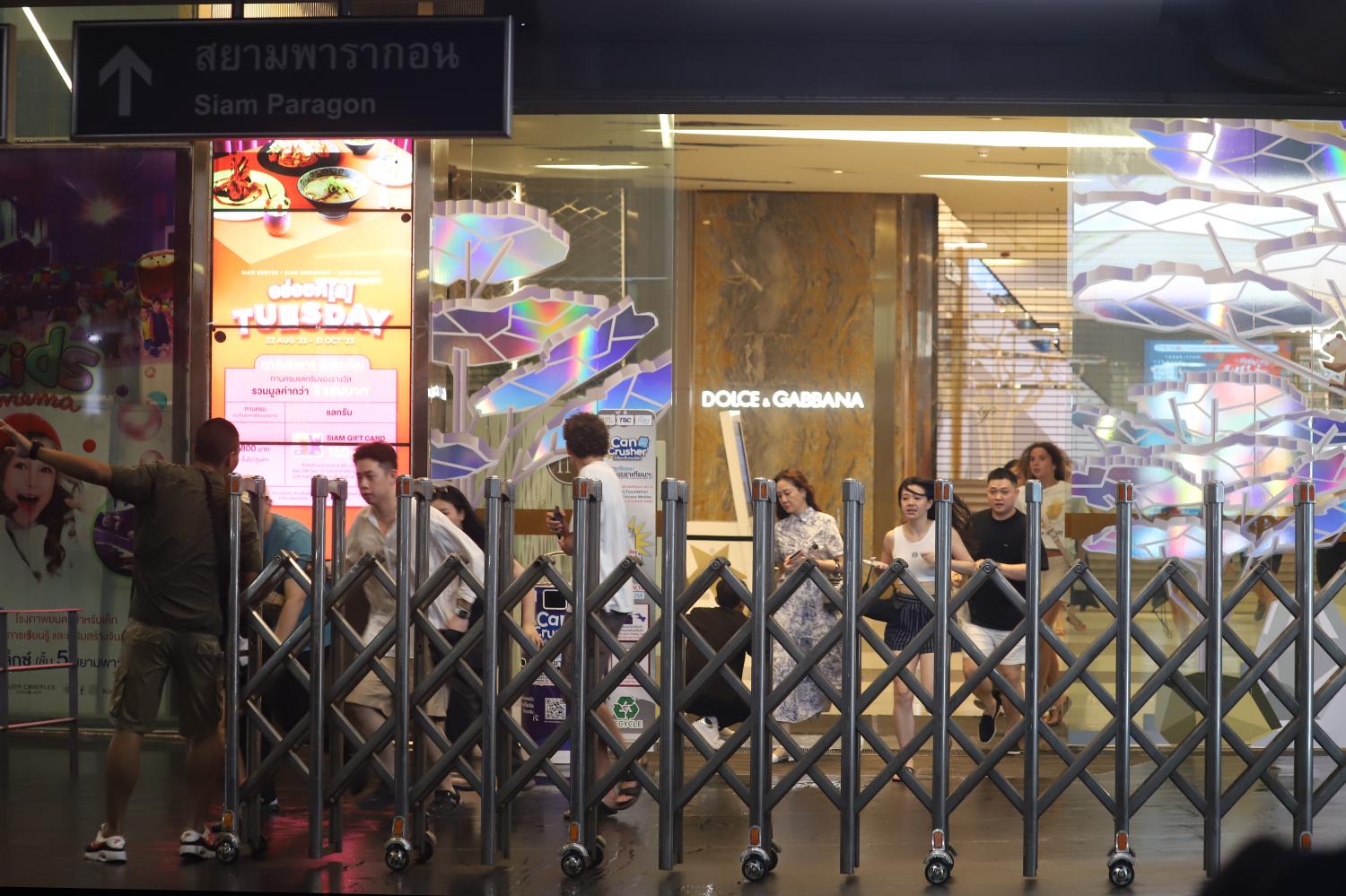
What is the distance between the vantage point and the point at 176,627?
605 centimetres

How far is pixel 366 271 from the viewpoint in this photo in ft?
30.7

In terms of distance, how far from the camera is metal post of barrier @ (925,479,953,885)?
18.9 feet

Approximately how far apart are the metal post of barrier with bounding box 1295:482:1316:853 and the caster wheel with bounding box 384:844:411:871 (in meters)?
3.45

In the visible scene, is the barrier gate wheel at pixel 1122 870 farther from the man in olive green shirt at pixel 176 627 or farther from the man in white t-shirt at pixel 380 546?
the man in olive green shirt at pixel 176 627

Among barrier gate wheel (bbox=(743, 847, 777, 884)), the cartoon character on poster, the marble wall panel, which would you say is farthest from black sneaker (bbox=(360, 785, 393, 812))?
the marble wall panel

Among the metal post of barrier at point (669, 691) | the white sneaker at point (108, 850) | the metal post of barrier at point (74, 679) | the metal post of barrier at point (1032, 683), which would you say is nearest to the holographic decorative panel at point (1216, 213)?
the metal post of barrier at point (1032, 683)

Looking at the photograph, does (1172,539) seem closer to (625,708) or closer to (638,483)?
(638,483)

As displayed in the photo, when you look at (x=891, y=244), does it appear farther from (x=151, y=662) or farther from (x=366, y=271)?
(x=151, y=662)

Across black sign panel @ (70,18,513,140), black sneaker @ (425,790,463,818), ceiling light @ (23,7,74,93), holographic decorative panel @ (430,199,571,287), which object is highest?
ceiling light @ (23,7,74,93)

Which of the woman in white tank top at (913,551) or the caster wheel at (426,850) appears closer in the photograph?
the caster wheel at (426,850)

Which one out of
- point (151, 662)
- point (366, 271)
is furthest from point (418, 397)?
point (151, 662)

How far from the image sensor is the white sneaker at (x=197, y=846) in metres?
5.98

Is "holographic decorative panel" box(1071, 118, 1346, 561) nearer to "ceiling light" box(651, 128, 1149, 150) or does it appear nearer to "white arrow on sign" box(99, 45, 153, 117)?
"ceiling light" box(651, 128, 1149, 150)

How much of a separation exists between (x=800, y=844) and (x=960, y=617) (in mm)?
2970
